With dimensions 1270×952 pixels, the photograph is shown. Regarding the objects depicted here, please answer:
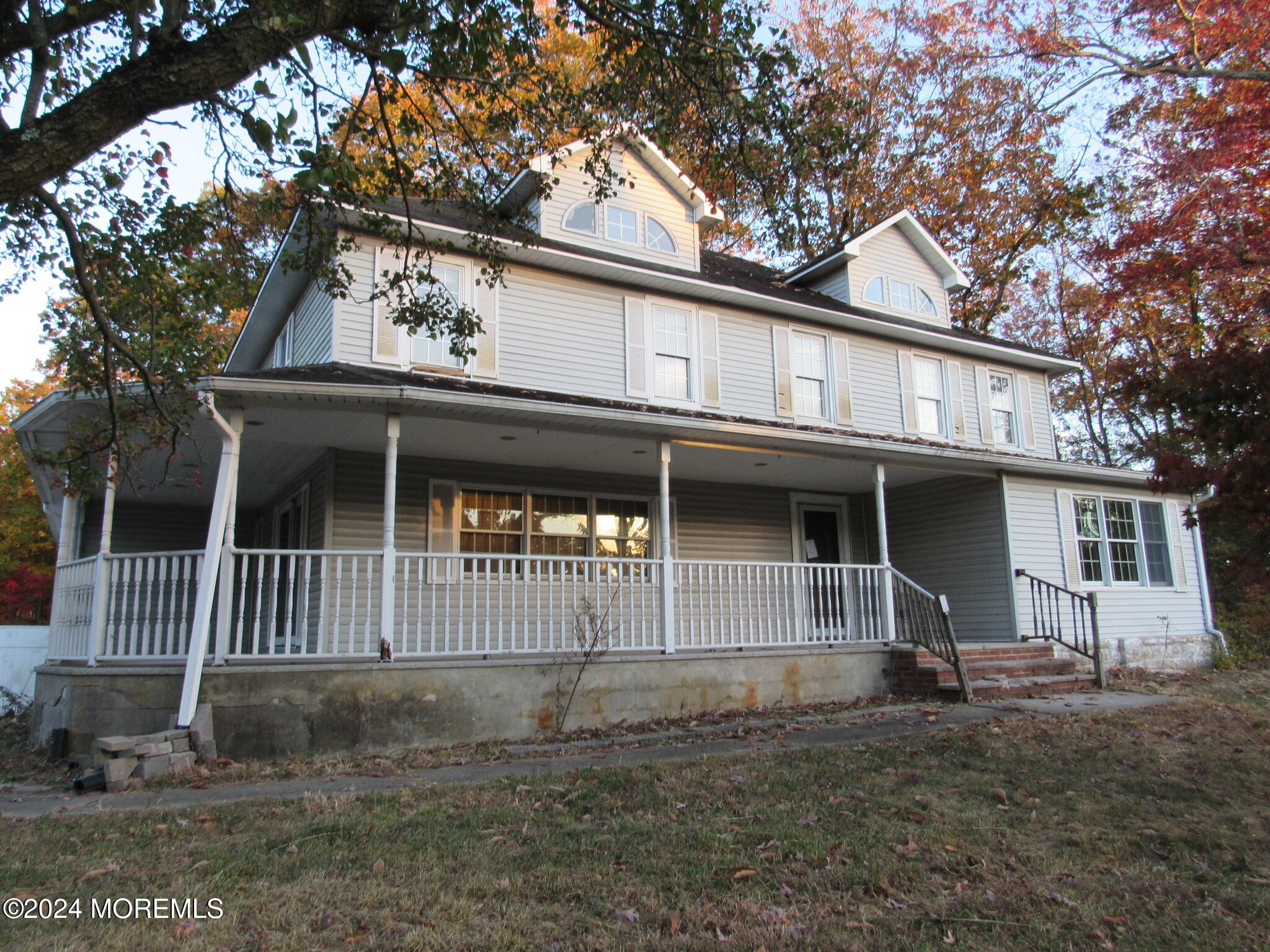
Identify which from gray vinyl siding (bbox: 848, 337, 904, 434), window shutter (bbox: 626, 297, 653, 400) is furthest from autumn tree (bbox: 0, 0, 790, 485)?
gray vinyl siding (bbox: 848, 337, 904, 434)

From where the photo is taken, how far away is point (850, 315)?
1484 cm

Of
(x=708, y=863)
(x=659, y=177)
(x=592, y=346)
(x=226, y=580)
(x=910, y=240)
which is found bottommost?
(x=708, y=863)

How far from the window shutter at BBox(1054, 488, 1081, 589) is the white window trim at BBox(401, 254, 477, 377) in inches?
402

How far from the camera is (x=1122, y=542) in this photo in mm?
16078

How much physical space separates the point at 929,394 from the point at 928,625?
5.41 meters

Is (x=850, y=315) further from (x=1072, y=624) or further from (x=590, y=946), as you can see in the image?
(x=590, y=946)

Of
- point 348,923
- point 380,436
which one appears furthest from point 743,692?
point 348,923

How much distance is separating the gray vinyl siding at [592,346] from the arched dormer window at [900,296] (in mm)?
1467

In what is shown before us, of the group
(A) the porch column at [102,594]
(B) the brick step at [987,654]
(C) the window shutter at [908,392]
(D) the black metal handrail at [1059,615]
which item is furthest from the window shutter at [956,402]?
(A) the porch column at [102,594]

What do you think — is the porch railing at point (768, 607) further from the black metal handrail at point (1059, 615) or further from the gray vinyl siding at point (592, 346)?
the gray vinyl siding at point (592, 346)

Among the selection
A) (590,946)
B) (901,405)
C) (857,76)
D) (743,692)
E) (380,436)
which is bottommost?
(590,946)

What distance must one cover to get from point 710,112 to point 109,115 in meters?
4.96

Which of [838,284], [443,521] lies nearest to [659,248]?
[838,284]

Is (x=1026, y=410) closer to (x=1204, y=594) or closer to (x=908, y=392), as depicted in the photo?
(x=908, y=392)
